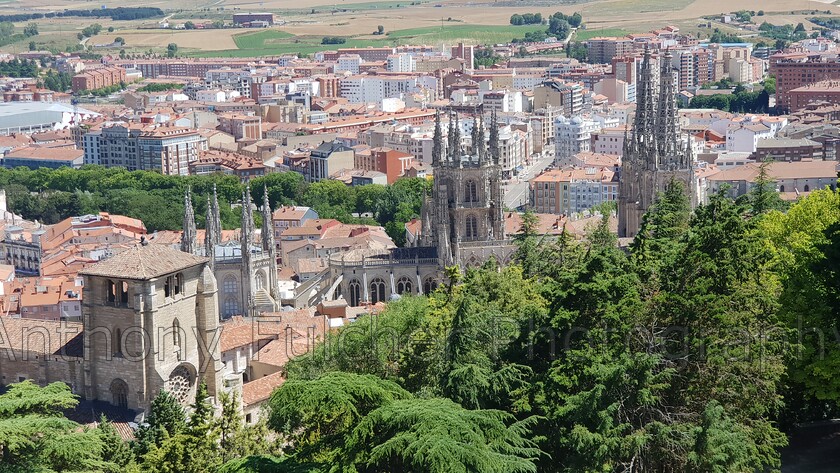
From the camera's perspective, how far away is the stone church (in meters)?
51.1

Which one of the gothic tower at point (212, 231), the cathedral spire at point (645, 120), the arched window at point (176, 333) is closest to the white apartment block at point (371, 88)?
the cathedral spire at point (645, 120)

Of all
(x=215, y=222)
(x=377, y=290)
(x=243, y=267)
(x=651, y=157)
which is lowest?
(x=377, y=290)

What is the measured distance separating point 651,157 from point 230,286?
17652 mm

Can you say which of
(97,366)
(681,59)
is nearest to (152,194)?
(97,366)

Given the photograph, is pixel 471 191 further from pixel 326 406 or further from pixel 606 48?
pixel 606 48

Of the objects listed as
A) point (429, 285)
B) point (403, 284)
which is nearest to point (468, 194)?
point (429, 285)

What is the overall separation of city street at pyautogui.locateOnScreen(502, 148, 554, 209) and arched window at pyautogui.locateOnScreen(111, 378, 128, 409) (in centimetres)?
5233

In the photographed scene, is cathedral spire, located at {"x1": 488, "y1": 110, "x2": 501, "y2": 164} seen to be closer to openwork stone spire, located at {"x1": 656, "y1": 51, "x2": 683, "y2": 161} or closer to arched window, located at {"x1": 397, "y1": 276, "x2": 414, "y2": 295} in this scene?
arched window, located at {"x1": 397, "y1": 276, "x2": 414, "y2": 295}

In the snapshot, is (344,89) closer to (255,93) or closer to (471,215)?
(255,93)

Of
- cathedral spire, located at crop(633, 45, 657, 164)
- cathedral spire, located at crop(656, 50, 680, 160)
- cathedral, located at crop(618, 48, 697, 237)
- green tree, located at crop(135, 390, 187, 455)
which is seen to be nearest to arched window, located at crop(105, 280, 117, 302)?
green tree, located at crop(135, 390, 187, 455)

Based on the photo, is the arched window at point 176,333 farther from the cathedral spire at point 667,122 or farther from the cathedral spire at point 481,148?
the cathedral spire at point 667,122

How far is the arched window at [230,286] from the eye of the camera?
4947 cm

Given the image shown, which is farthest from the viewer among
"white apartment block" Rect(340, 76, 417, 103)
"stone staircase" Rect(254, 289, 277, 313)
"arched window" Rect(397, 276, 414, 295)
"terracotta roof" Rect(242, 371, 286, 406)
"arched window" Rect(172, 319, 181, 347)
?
"white apartment block" Rect(340, 76, 417, 103)

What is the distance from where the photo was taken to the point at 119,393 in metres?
30.4
